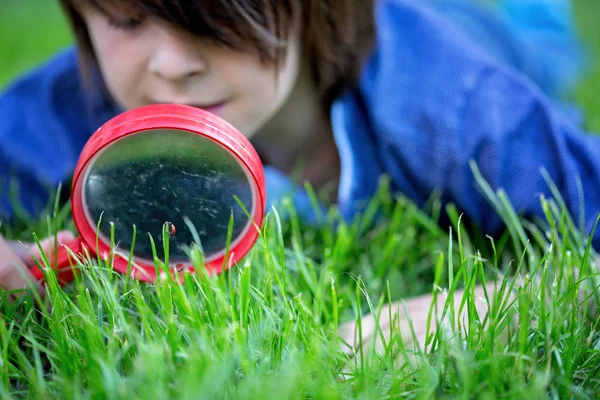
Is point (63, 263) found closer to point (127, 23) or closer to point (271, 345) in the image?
point (271, 345)

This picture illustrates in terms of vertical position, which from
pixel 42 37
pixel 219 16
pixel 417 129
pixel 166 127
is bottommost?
pixel 42 37

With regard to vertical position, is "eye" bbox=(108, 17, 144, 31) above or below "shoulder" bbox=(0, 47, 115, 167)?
above

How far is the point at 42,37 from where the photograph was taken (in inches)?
104

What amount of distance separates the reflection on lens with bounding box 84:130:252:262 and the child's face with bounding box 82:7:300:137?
0.24 m

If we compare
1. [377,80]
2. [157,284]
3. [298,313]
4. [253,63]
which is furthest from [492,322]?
[377,80]

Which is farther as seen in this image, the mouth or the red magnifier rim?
the mouth

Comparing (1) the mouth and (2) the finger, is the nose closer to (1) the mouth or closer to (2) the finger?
(1) the mouth

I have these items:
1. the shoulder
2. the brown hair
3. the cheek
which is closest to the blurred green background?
the shoulder

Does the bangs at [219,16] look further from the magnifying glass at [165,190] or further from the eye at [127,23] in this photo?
the magnifying glass at [165,190]

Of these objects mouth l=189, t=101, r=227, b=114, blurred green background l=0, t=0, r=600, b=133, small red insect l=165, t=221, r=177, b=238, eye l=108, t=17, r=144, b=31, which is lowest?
blurred green background l=0, t=0, r=600, b=133

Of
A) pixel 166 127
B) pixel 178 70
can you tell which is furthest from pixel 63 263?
pixel 178 70

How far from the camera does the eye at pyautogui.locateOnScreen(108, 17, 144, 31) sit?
43.8 inches

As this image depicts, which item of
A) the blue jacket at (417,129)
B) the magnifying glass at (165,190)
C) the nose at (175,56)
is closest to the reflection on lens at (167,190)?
the magnifying glass at (165,190)

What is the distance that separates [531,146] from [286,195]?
0.48 meters
